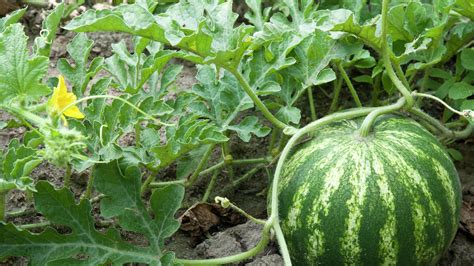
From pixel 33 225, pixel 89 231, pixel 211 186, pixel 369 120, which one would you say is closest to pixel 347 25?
pixel 369 120

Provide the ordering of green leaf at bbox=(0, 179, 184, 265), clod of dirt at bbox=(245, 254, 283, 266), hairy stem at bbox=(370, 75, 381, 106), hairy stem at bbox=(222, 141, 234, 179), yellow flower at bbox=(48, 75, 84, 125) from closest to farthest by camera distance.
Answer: yellow flower at bbox=(48, 75, 84, 125), green leaf at bbox=(0, 179, 184, 265), clod of dirt at bbox=(245, 254, 283, 266), hairy stem at bbox=(222, 141, 234, 179), hairy stem at bbox=(370, 75, 381, 106)

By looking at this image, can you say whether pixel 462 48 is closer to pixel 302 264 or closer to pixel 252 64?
pixel 252 64

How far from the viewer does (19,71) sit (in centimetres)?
189

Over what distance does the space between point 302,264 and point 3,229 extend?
0.90 m

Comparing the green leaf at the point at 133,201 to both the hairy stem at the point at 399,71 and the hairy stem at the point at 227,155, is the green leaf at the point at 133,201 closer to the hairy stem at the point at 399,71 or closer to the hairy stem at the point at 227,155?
the hairy stem at the point at 227,155

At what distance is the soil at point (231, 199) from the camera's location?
7.80 ft

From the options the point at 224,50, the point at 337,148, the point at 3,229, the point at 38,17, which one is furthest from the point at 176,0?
the point at 3,229

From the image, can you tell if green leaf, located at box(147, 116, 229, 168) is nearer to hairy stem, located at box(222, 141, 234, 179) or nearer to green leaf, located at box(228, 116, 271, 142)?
green leaf, located at box(228, 116, 271, 142)

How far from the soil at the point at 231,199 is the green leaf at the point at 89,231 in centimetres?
21

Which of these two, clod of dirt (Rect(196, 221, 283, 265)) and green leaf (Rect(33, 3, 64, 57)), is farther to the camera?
clod of dirt (Rect(196, 221, 283, 265))

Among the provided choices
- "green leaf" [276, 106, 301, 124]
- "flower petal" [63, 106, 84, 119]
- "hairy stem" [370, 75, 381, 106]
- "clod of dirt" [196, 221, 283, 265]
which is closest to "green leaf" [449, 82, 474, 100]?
"hairy stem" [370, 75, 381, 106]

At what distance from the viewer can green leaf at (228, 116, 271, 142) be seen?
7.35ft

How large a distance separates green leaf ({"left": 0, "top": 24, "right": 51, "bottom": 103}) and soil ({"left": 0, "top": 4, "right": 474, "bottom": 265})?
0.54 meters

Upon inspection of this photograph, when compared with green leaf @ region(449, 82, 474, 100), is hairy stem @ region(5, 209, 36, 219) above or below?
below
